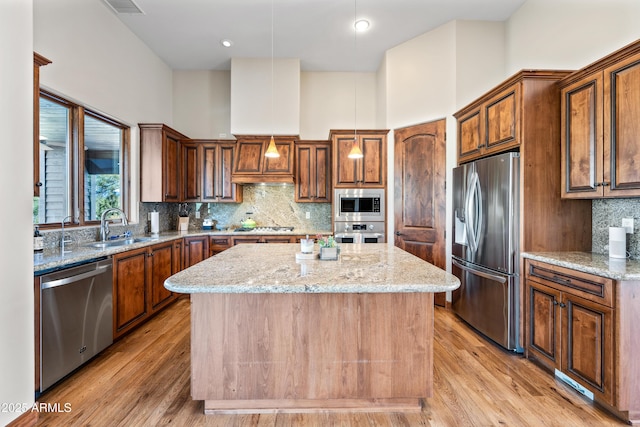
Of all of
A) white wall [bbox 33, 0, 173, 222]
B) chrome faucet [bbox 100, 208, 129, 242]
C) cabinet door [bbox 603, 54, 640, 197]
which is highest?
white wall [bbox 33, 0, 173, 222]

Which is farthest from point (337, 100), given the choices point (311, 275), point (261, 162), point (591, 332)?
point (591, 332)

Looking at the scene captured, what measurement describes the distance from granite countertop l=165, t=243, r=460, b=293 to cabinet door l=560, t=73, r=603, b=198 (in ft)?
4.76

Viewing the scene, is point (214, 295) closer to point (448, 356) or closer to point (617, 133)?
point (448, 356)

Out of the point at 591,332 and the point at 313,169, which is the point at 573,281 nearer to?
the point at 591,332

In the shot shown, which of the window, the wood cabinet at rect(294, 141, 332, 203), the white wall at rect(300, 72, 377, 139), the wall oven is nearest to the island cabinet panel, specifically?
the window

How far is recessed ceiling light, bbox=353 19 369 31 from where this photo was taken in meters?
3.74

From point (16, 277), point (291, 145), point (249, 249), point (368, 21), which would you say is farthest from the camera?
point (291, 145)

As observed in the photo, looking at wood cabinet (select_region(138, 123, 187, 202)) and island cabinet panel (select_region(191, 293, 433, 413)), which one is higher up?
wood cabinet (select_region(138, 123, 187, 202))

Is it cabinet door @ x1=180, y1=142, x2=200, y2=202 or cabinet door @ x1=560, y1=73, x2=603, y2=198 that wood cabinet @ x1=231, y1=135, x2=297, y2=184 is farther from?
cabinet door @ x1=560, y1=73, x2=603, y2=198

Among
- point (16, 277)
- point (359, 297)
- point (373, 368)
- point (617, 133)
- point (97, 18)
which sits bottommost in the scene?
point (373, 368)

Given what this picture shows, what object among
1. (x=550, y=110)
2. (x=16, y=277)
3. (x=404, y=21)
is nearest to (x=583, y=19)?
(x=550, y=110)

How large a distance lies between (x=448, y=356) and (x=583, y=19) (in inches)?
133

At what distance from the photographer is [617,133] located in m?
2.05

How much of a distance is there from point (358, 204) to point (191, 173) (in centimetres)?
270
